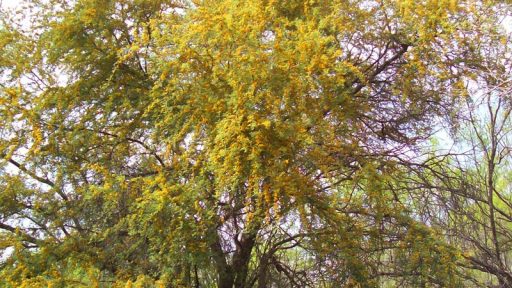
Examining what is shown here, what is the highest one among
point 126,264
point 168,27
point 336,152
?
point 168,27

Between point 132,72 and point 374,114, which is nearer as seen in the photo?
point 132,72

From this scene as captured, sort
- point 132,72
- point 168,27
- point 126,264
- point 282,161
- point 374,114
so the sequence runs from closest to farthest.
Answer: point 282,161 → point 168,27 → point 126,264 → point 132,72 → point 374,114

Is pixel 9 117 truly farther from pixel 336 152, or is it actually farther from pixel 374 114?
pixel 374 114

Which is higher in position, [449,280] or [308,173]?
[308,173]

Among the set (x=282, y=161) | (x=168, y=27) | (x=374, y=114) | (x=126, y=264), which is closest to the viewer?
(x=282, y=161)

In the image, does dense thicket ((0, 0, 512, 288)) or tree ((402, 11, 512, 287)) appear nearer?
dense thicket ((0, 0, 512, 288))

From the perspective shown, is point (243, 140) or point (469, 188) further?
point (469, 188)

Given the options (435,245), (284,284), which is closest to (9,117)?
(284,284)

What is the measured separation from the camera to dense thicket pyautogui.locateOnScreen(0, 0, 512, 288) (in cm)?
498

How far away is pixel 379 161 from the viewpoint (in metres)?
6.41

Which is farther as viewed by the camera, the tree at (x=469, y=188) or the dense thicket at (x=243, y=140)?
the tree at (x=469, y=188)

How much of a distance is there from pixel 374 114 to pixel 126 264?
3.36m

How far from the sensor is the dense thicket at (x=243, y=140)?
4.98 metres

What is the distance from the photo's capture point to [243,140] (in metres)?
4.67
